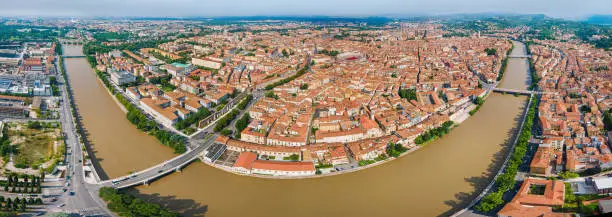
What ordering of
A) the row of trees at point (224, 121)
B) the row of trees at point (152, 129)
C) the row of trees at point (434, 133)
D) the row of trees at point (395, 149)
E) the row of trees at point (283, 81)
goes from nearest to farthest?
the row of trees at point (395, 149), the row of trees at point (152, 129), the row of trees at point (434, 133), the row of trees at point (224, 121), the row of trees at point (283, 81)

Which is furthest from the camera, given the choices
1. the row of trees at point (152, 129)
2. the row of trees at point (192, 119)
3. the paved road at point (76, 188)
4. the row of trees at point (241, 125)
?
the row of trees at point (192, 119)

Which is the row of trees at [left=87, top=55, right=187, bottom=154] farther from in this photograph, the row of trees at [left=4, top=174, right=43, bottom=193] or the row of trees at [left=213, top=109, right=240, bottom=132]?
the row of trees at [left=4, top=174, right=43, bottom=193]

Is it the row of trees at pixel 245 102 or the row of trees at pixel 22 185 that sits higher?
the row of trees at pixel 245 102

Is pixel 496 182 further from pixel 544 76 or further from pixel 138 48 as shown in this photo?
pixel 138 48

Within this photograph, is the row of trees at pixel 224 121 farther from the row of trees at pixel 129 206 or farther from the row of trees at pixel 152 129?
the row of trees at pixel 129 206

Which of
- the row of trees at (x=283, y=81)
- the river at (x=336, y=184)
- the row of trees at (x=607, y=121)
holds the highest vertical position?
the row of trees at (x=283, y=81)

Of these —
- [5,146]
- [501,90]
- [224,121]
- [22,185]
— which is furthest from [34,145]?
[501,90]

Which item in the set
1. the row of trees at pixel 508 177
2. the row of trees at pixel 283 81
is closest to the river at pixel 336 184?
the row of trees at pixel 508 177

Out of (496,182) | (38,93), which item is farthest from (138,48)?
(496,182)
